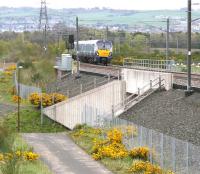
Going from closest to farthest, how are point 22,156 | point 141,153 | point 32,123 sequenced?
point 141,153 < point 22,156 < point 32,123

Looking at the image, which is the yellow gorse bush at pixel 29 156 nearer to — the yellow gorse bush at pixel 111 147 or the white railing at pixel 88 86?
the yellow gorse bush at pixel 111 147

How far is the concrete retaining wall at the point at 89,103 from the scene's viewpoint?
4419cm

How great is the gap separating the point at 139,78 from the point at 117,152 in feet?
57.4

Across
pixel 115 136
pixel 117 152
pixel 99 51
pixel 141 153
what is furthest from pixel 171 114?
pixel 99 51

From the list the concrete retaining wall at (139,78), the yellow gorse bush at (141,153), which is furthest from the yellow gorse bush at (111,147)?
the concrete retaining wall at (139,78)

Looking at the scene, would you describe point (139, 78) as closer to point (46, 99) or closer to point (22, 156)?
point (46, 99)

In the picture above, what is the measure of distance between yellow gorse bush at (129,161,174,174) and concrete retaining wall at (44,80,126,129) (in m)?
18.8

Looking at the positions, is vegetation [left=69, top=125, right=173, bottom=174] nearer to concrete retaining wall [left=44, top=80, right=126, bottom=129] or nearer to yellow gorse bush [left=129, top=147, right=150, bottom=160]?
yellow gorse bush [left=129, top=147, right=150, bottom=160]

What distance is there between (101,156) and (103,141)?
10.5 feet

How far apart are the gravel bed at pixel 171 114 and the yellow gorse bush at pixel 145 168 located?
12.4ft

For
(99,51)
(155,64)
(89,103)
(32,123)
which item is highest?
(99,51)

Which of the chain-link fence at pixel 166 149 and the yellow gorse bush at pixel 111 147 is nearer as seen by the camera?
the chain-link fence at pixel 166 149

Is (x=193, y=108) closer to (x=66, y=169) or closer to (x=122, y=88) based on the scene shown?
(x=66, y=169)

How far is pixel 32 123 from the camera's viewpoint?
4653 centimetres
